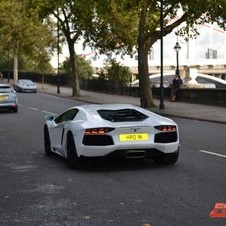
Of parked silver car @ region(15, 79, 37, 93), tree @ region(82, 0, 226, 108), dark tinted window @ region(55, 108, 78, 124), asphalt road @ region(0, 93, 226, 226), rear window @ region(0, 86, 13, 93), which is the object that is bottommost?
parked silver car @ region(15, 79, 37, 93)

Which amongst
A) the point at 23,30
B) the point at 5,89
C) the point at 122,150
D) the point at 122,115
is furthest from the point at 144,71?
the point at 23,30

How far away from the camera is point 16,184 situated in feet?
27.9

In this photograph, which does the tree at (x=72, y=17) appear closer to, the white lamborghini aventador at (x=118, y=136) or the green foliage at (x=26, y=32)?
the green foliage at (x=26, y=32)

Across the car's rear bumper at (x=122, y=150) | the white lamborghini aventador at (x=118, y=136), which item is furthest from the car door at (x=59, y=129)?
the car's rear bumper at (x=122, y=150)

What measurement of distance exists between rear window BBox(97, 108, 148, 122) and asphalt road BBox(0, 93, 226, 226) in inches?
35.7

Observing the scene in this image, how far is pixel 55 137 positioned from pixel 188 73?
35.4 m

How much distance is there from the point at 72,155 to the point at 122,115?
1.23m

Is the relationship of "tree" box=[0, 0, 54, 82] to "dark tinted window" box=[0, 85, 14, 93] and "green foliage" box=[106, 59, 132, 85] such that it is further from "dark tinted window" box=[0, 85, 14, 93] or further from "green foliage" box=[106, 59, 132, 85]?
"dark tinted window" box=[0, 85, 14, 93]

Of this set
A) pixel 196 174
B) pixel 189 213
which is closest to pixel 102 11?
pixel 196 174

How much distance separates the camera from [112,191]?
7.83 metres

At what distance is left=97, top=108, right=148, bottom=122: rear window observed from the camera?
9875 millimetres

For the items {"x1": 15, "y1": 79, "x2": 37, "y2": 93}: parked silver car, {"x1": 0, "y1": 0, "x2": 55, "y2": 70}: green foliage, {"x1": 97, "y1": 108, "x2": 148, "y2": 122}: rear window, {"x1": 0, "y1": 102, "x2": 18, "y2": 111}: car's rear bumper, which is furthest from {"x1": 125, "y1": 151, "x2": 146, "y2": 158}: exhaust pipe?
{"x1": 0, "y1": 0, "x2": 55, "y2": 70}: green foliage

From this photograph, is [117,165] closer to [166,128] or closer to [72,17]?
[166,128]

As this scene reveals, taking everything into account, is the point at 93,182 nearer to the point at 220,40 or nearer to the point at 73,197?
the point at 73,197
